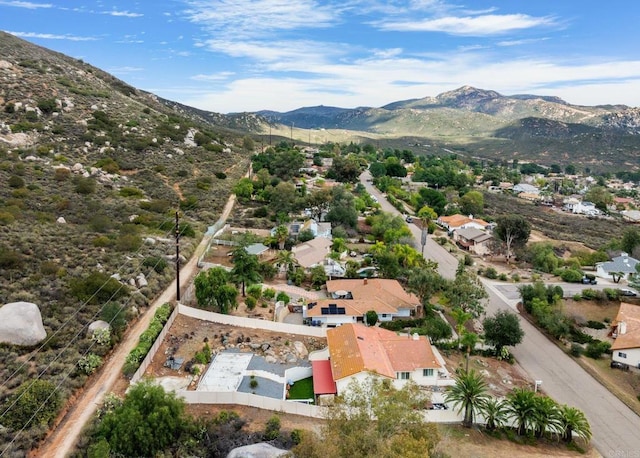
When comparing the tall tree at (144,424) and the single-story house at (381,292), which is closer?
the tall tree at (144,424)

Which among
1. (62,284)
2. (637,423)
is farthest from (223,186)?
(637,423)

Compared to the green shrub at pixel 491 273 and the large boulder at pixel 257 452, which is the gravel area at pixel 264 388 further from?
the green shrub at pixel 491 273

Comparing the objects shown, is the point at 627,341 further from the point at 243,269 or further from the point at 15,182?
the point at 15,182

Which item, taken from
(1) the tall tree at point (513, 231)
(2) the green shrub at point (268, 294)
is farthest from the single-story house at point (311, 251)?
(1) the tall tree at point (513, 231)

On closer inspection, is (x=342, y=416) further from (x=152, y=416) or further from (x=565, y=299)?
(x=565, y=299)

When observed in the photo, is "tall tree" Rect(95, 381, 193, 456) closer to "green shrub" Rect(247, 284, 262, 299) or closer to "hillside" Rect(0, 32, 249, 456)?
"hillside" Rect(0, 32, 249, 456)

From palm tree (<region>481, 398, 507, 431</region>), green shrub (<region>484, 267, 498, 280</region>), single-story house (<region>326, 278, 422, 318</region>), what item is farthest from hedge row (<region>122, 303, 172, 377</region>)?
green shrub (<region>484, 267, 498, 280</region>)
